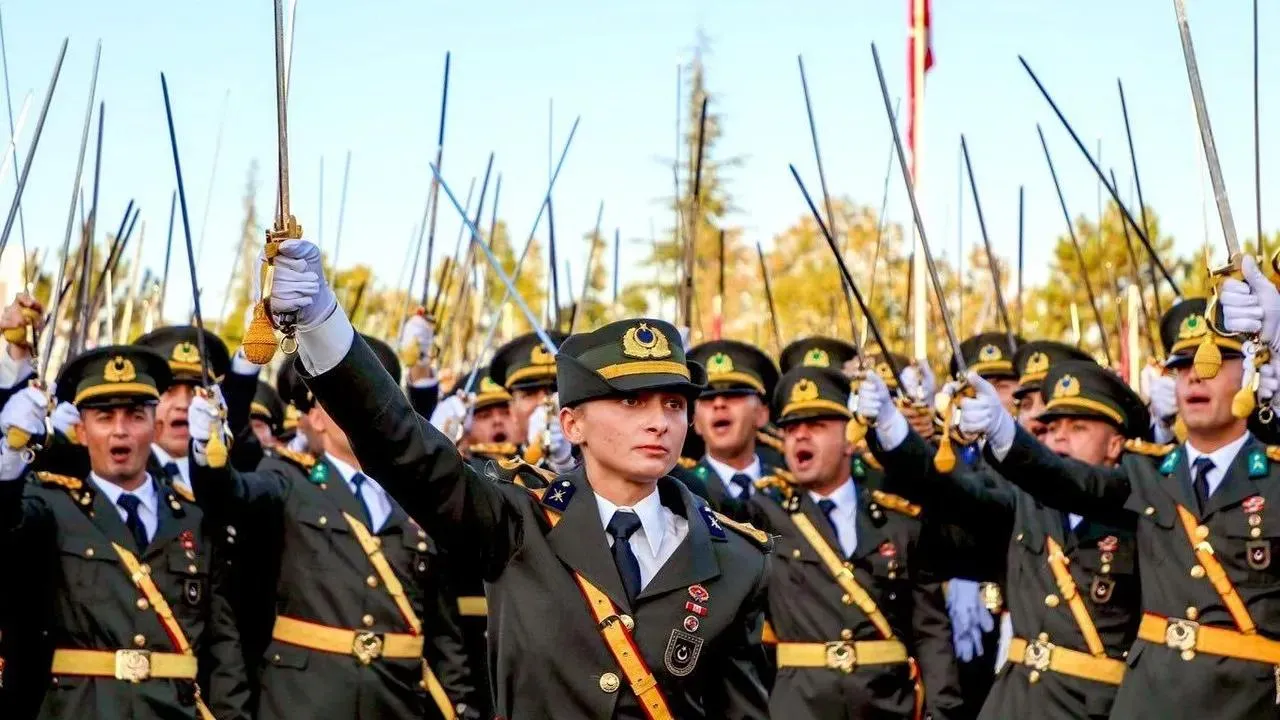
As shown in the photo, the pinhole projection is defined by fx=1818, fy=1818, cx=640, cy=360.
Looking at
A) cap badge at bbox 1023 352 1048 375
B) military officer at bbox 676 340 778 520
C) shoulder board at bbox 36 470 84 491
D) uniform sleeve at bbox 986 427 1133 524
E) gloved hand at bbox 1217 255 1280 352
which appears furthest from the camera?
cap badge at bbox 1023 352 1048 375

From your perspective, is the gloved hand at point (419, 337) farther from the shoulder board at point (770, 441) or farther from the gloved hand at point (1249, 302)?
the gloved hand at point (1249, 302)

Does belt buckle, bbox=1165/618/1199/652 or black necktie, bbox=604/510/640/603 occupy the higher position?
black necktie, bbox=604/510/640/603

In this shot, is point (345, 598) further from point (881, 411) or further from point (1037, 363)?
point (1037, 363)

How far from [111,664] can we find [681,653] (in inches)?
170

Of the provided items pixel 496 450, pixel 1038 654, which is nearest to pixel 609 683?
pixel 1038 654

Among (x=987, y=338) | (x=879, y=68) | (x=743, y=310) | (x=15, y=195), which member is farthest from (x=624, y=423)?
(x=743, y=310)

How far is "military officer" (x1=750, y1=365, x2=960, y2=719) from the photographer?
32.0ft

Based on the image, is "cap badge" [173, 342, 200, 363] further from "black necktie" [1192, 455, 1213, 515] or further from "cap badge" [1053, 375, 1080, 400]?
"black necktie" [1192, 455, 1213, 515]

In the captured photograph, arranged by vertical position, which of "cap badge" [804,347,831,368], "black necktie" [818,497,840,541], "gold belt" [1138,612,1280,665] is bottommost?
"gold belt" [1138,612,1280,665]

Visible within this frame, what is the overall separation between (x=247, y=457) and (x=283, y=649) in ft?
5.00

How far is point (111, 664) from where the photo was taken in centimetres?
851

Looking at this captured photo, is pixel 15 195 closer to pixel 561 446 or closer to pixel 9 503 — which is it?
pixel 9 503

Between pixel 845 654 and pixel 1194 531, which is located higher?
pixel 1194 531

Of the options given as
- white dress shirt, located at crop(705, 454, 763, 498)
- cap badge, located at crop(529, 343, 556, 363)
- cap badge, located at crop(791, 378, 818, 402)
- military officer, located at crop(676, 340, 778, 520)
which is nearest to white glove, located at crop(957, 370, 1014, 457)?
cap badge, located at crop(791, 378, 818, 402)
